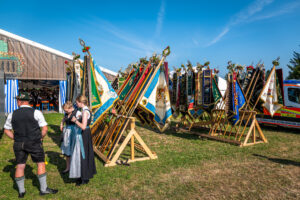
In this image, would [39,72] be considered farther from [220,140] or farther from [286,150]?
[286,150]

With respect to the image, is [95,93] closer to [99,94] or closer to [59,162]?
[99,94]

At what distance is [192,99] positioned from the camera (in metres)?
8.38

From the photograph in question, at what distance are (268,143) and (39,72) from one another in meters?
14.8

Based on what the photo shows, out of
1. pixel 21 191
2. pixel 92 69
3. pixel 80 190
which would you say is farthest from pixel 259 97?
pixel 21 191

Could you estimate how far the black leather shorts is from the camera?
3336 mm

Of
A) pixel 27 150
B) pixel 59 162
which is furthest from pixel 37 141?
pixel 59 162

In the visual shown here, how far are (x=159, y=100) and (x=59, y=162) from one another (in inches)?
126

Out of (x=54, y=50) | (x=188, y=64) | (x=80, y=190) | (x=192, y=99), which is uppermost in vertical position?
(x=54, y=50)

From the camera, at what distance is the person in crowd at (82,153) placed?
149 inches

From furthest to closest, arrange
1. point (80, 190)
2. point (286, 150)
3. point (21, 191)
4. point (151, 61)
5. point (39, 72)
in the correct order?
point (39, 72), point (286, 150), point (151, 61), point (80, 190), point (21, 191)

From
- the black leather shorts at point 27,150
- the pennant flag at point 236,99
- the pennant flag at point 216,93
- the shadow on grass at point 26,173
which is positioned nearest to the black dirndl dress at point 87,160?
the black leather shorts at point 27,150

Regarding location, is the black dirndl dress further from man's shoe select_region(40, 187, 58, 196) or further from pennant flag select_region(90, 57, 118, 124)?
pennant flag select_region(90, 57, 118, 124)

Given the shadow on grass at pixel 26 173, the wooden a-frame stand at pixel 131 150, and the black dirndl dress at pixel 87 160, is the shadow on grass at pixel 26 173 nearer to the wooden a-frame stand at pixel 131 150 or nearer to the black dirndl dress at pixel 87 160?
the black dirndl dress at pixel 87 160

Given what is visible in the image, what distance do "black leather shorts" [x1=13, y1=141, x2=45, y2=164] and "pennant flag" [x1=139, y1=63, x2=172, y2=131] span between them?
2841 millimetres
